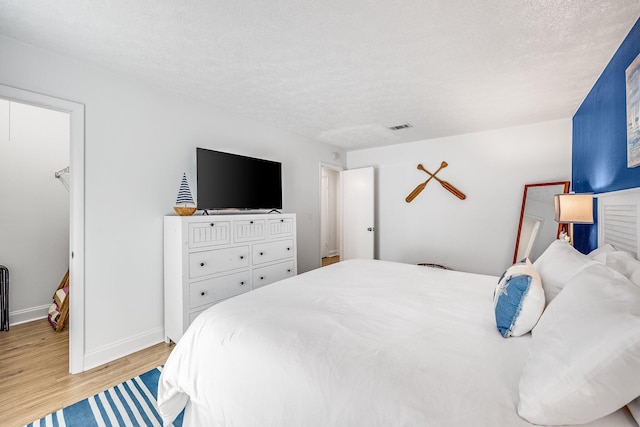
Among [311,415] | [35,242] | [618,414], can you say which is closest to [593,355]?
[618,414]

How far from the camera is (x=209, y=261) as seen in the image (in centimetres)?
259

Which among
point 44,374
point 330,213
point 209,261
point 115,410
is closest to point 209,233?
point 209,261

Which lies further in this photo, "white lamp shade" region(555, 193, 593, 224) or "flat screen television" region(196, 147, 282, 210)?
"flat screen television" region(196, 147, 282, 210)

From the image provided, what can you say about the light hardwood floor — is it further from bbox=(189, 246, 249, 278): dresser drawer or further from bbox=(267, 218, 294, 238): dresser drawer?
bbox=(267, 218, 294, 238): dresser drawer


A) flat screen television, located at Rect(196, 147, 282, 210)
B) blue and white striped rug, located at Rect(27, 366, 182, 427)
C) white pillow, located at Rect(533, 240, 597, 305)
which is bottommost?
blue and white striped rug, located at Rect(27, 366, 182, 427)

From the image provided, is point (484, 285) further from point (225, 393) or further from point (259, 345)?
point (225, 393)

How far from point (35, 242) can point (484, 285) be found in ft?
15.1

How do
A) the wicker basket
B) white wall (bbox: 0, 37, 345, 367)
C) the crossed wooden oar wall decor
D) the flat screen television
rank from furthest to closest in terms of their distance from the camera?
the crossed wooden oar wall decor < the flat screen television < the wicker basket < white wall (bbox: 0, 37, 345, 367)

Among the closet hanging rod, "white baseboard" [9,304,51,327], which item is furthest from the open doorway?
"white baseboard" [9,304,51,327]

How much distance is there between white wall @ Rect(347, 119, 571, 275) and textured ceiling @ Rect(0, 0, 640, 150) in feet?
2.30

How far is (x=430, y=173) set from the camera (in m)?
4.41

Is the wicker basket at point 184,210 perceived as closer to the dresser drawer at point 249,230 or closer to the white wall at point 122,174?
the white wall at point 122,174

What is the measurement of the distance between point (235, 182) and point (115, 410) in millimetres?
2126

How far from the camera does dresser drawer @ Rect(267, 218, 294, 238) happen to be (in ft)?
10.5
